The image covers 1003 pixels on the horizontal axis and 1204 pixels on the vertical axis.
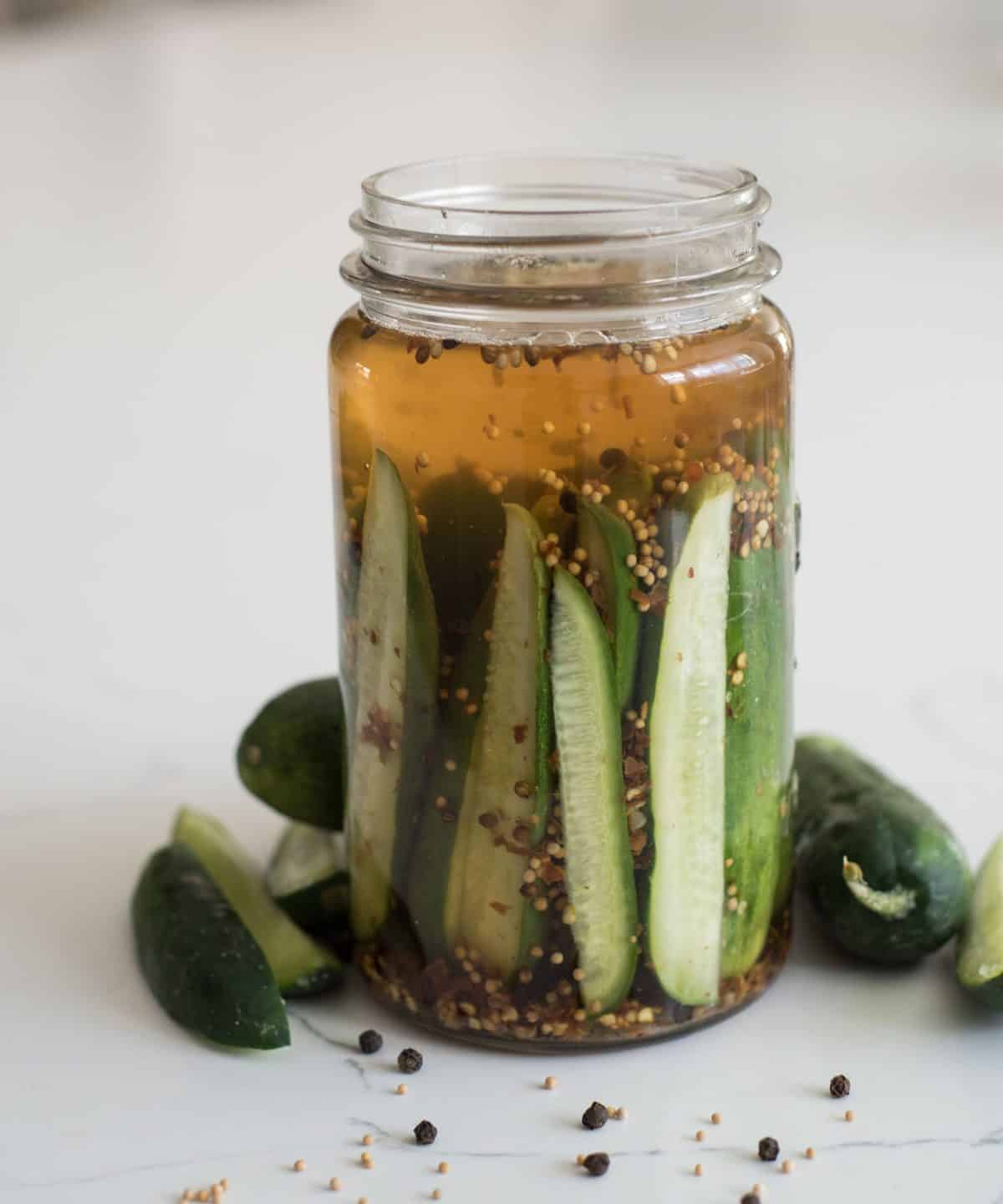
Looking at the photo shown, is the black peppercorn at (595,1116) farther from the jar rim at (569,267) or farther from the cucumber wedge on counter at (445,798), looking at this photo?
the jar rim at (569,267)

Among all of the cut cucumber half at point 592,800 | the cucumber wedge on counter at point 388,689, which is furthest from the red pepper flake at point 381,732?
the cut cucumber half at point 592,800

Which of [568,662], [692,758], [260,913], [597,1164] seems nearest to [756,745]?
[692,758]

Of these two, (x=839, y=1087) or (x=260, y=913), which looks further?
(x=260, y=913)

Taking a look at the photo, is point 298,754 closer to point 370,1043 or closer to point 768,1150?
point 370,1043

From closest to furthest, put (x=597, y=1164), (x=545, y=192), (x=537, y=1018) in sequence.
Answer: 1. (x=597, y=1164)
2. (x=537, y=1018)
3. (x=545, y=192)

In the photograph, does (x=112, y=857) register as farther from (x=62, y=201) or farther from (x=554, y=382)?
(x=62, y=201)
